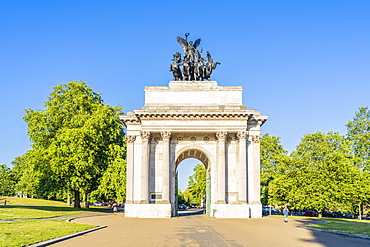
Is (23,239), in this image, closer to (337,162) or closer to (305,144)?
(337,162)

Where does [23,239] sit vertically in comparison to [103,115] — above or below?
below

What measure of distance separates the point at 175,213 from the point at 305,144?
77.4 feet

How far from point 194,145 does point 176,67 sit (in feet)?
31.3

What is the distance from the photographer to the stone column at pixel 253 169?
44.8m

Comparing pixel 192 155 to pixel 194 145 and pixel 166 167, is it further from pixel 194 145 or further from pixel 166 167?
pixel 166 167

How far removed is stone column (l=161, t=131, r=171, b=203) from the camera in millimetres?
42781

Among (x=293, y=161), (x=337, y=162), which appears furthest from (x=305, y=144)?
(x=337, y=162)

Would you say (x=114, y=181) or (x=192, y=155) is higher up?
(x=192, y=155)

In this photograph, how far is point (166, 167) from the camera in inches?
1697

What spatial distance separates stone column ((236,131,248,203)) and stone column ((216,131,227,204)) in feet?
5.51

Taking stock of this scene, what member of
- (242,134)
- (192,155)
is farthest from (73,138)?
(242,134)

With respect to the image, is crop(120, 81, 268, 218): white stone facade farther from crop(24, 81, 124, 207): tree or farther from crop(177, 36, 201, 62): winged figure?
crop(24, 81, 124, 207): tree

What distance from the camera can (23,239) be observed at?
17422 mm

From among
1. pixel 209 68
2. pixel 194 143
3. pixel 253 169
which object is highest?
pixel 209 68
